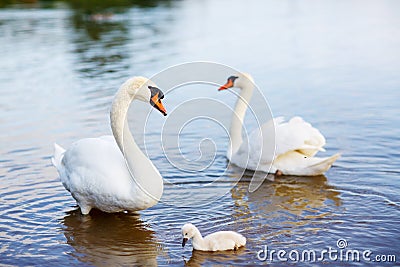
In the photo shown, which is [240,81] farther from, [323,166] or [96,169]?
[96,169]

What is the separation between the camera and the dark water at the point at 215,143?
637 cm

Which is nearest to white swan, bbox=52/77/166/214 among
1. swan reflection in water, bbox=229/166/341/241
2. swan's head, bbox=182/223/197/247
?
swan's head, bbox=182/223/197/247

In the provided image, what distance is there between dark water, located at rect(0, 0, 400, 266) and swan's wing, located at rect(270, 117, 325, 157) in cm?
43

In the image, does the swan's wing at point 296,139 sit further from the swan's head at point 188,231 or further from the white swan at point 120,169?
the swan's head at point 188,231

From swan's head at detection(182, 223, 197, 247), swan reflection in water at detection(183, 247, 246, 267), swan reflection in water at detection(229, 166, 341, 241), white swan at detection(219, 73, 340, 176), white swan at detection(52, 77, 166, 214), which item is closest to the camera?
swan reflection in water at detection(183, 247, 246, 267)

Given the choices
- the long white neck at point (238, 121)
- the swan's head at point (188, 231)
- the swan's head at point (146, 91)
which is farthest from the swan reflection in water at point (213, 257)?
the long white neck at point (238, 121)

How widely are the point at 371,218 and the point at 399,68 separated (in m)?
11.0

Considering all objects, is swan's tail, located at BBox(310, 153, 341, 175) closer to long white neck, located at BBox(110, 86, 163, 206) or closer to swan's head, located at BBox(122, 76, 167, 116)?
long white neck, located at BBox(110, 86, 163, 206)

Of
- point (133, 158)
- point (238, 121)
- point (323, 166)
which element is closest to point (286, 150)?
point (323, 166)

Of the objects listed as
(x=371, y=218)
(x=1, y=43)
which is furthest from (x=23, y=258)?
(x=1, y=43)

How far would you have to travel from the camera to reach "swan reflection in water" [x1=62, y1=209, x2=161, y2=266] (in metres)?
6.06

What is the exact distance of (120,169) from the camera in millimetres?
6684

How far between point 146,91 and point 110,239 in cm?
164

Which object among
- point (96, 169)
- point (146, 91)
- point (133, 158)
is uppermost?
point (146, 91)
